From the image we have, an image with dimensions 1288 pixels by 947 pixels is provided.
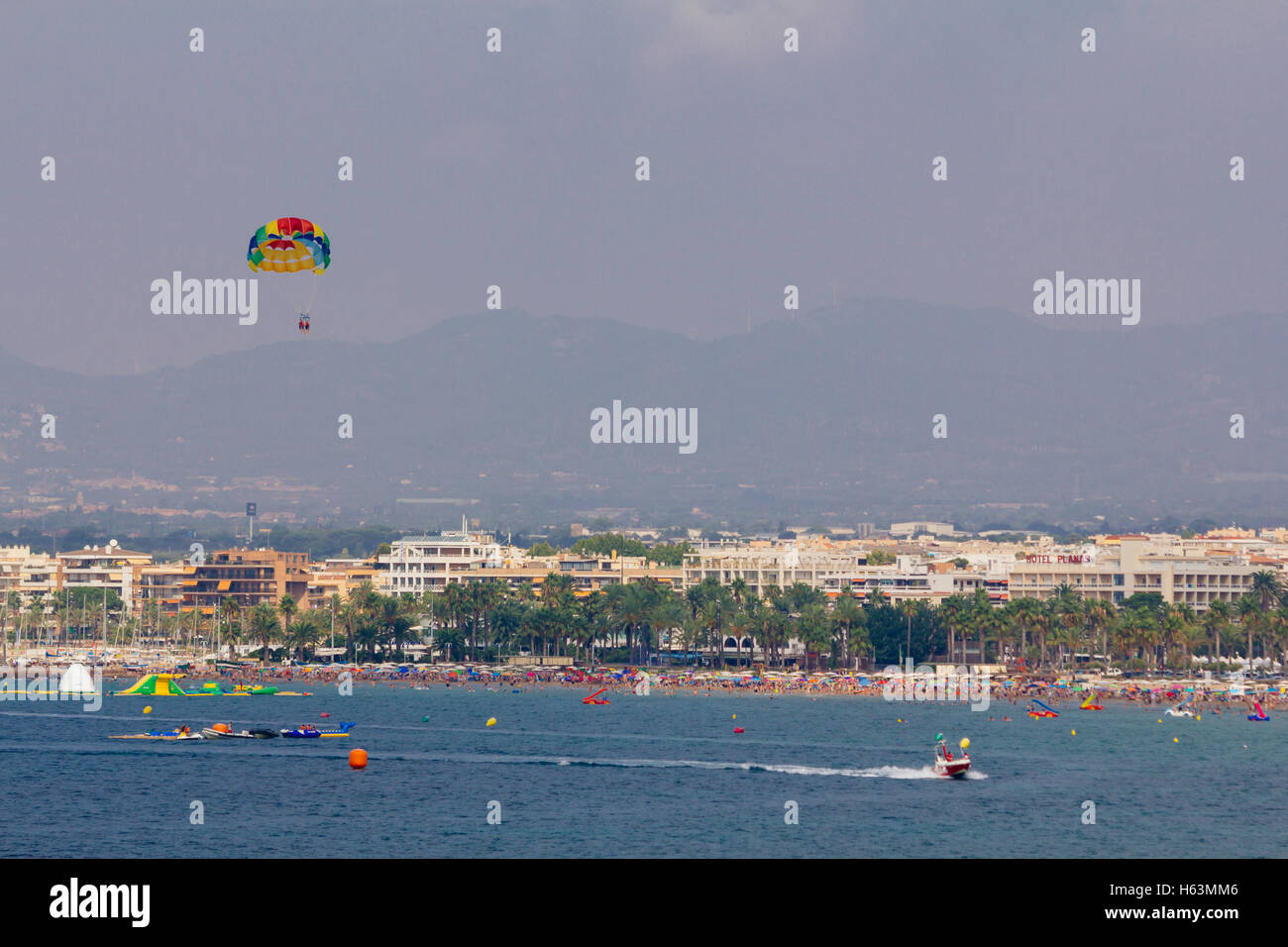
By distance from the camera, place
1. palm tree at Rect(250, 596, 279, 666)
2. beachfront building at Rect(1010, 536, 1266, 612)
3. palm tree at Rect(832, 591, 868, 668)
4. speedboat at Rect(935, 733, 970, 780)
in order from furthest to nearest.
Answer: beachfront building at Rect(1010, 536, 1266, 612) → palm tree at Rect(250, 596, 279, 666) → palm tree at Rect(832, 591, 868, 668) → speedboat at Rect(935, 733, 970, 780)

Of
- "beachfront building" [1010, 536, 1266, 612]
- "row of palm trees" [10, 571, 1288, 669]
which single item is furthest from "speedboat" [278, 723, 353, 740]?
"beachfront building" [1010, 536, 1266, 612]

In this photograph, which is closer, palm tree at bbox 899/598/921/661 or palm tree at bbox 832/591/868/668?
palm tree at bbox 832/591/868/668

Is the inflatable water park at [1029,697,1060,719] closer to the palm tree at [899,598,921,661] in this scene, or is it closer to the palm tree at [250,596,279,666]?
the palm tree at [899,598,921,661]

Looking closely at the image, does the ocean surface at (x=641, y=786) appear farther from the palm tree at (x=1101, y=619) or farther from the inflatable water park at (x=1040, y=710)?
the palm tree at (x=1101, y=619)

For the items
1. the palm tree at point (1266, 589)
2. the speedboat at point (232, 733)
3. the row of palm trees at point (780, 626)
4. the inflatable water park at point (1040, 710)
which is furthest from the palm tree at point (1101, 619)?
the speedboat at point (232, 733)

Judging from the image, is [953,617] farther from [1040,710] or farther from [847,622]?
[1040,710]

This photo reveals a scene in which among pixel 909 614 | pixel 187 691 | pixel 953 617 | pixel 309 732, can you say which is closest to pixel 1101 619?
pixel 953 617

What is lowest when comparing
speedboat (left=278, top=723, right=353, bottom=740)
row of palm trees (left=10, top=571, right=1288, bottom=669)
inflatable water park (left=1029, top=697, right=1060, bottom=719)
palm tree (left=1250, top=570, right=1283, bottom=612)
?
inflatable water park (left=1029, top=697, right=1060, bottom=719)
